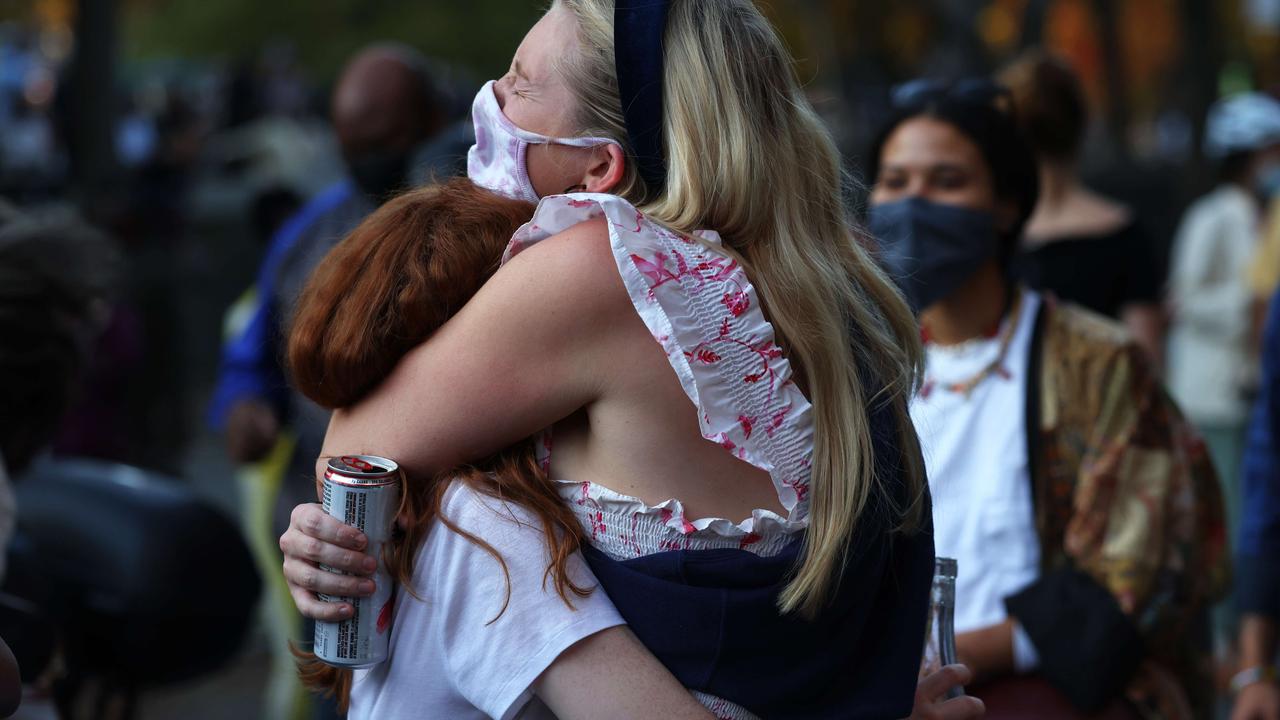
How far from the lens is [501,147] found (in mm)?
1939

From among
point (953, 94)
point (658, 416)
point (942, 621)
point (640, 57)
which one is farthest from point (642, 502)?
point (953, 94)

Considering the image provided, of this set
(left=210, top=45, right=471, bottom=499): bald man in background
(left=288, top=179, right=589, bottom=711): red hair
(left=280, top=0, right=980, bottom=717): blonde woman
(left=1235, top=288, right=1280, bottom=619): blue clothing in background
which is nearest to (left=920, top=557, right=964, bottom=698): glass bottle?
(left=280, top=0, right=980, bottom=717): blonde woman

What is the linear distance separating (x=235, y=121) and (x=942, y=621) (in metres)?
21.0

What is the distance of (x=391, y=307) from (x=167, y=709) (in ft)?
16.4

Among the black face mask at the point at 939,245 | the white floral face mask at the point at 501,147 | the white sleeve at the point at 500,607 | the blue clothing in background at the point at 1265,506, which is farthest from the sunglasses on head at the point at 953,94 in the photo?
the white sleeve at the point at 500,607

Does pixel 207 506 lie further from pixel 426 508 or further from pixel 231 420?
pixel 426 508

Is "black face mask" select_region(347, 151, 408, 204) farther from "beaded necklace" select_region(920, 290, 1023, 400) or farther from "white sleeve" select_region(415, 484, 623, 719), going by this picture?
"white sleeve" select_region(415, 484, 623, 719)

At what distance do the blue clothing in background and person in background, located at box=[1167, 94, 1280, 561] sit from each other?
10.4ft

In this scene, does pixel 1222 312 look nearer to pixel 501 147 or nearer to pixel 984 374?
pixel 984 374

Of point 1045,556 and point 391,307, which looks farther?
point 1045,556

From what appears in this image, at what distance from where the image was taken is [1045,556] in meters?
2.89

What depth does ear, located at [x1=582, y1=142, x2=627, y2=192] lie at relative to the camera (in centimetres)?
188

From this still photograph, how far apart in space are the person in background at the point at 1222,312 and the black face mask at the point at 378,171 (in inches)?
149

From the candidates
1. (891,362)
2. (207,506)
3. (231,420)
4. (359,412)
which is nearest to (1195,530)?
(891,362)
